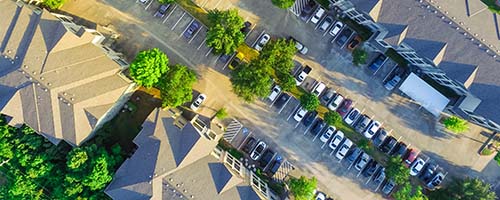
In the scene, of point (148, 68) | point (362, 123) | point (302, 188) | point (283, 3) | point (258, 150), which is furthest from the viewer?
point (258, 150)

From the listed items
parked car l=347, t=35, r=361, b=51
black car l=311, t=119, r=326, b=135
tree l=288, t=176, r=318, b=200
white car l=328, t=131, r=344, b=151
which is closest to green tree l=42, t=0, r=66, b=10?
black car l=311, t=119, r=326, b=135

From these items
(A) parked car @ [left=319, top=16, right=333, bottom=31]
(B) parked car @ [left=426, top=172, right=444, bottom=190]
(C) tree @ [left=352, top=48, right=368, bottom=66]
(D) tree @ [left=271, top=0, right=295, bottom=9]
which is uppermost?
(A) parked car @ [left=319, top=16, right=333, bottom=31]

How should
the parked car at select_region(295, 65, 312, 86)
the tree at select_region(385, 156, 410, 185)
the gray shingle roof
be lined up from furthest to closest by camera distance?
the parked car at select_region(295, 65, 312, 86), the tree at select_region(385, 156, 410, 185), the gray shingle roof

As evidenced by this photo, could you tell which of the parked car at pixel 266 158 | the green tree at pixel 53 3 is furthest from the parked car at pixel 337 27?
the green tree at pixel 53 3

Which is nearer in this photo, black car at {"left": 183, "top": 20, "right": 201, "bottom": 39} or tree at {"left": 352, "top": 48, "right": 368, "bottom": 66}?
tree at {"left": 352, "top": 48, "right": 368, "bottom": 66}

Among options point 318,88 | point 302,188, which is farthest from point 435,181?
point 318,88

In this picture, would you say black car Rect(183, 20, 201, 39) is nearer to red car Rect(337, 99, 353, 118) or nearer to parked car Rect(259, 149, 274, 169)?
parked car Rect(259, 149, 274, 169)

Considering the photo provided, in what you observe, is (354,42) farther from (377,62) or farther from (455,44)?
(455,44)
